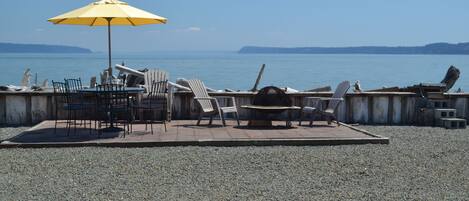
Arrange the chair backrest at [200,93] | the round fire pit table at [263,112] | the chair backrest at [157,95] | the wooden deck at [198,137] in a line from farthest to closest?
the chair backrest at [200,93]
the round fire pit table at [263,112]
the chair backrest at [157,95]
the wooden deck at [198,137]

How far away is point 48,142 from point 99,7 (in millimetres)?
2275

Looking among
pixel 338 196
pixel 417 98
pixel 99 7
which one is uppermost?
pixel 99 7

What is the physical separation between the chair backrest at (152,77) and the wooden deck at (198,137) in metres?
0.92

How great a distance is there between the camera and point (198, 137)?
880 cm

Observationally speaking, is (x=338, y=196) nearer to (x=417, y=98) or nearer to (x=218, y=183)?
(x=218, y=183)

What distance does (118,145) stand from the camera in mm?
8281

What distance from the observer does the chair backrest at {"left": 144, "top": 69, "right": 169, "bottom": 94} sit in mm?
10573

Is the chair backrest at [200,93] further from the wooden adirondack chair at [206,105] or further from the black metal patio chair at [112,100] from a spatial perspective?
the black metal patio chair at [112,100]

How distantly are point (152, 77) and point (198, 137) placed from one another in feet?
7.44

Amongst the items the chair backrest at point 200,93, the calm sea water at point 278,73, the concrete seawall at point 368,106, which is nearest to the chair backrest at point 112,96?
the chair backrest at point 200,93

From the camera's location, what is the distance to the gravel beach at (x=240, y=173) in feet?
18.8

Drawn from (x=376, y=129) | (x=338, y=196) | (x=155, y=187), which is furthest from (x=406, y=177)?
(x=376, y=129)

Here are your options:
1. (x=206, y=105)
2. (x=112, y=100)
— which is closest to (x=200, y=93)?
(x=206, y=105)

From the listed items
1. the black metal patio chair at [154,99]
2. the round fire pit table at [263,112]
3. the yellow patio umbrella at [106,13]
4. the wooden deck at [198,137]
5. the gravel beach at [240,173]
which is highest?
the yellow patio umbrella at [106,13]
